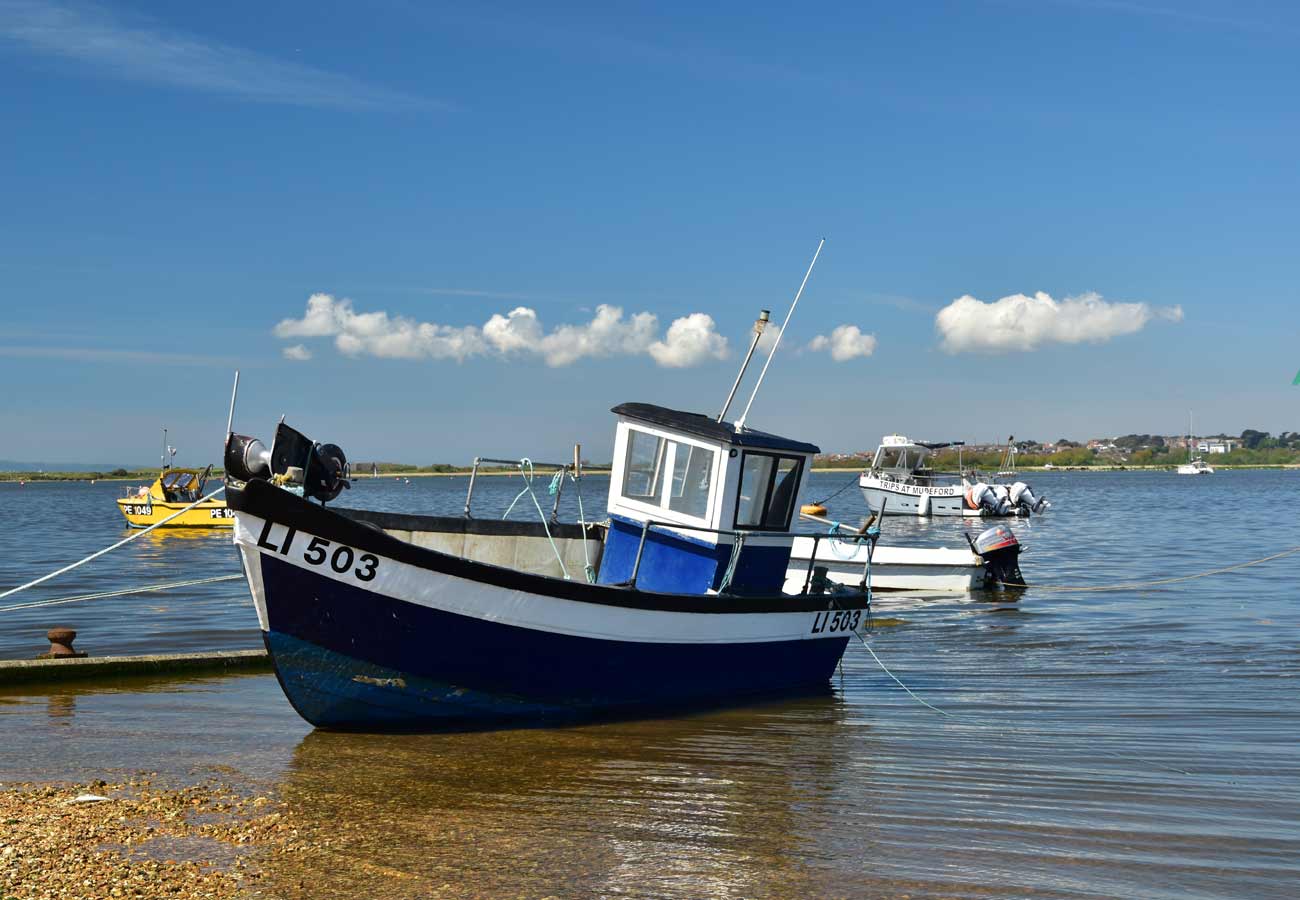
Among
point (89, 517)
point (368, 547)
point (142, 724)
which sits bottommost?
point (89, 517)

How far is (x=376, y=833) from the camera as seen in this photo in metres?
6.62

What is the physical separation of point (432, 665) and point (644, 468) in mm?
3399

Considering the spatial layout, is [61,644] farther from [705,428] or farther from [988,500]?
[988,500]

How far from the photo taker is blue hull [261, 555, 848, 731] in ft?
28.6

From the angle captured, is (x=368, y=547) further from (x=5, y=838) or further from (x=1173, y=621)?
(x=1173, y=621)

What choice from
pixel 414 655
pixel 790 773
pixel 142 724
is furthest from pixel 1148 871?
pixel 142 724

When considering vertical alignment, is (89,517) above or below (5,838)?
below

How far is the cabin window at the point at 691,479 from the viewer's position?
11289 millimetres

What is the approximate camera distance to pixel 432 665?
9.22 meters

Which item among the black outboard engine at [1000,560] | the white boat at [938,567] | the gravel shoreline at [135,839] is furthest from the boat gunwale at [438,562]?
the black outboard engine at [1000,560]

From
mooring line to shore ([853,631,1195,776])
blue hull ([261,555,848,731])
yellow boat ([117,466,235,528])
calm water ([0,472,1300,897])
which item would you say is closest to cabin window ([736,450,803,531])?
blue hull ([261,555,848,731])

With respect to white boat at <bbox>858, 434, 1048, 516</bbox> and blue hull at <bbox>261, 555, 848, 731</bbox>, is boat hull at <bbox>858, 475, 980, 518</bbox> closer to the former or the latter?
white boat at <bbox>858, 434, 1048, 516</bbox>

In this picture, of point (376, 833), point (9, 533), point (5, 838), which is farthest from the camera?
point (9, 533)

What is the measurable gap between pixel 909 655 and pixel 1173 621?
5468 millimetres
